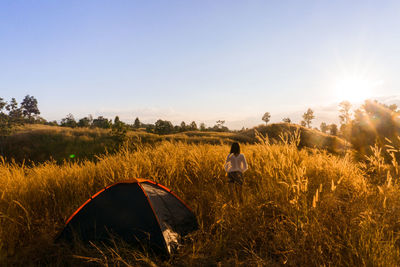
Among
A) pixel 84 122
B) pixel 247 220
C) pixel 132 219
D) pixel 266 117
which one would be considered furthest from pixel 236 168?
pixel 266 117

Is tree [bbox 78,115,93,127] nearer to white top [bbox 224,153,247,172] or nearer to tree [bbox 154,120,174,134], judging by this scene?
tree [bbox 154,120,174,134]

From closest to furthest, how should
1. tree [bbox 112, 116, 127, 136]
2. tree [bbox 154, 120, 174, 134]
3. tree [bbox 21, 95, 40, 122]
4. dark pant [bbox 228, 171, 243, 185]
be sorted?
1. dark pant [bbox 228, 171, 243, 185]
2. tree [bbox 112, 116, 127, 136]
3. tree [bbox 154, 120, 174, 134]
4. tree [bbox 21, 95, 40, 122]

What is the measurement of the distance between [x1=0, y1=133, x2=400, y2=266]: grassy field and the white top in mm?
623

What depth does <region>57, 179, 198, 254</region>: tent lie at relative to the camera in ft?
14.4

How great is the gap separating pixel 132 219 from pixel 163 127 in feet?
165

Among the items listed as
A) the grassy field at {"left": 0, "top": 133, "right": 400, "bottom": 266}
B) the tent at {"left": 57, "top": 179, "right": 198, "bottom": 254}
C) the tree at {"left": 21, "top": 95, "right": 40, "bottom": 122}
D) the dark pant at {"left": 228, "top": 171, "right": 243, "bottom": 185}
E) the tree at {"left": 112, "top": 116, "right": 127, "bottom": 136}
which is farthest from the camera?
the tree at {"left": 21, "top": 95, "right": 40, "bottom": 122}

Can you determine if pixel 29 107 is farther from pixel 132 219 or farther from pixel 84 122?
pixel 132 219

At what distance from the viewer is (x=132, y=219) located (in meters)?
4.55

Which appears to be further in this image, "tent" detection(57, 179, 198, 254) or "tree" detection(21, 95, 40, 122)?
"tree" detection(21, 95, 40, 122)

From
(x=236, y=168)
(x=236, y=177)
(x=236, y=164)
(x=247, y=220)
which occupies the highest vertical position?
(x=236, y=164)

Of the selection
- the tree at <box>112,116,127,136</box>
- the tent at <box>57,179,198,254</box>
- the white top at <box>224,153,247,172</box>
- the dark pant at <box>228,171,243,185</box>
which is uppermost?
the tree at <box>112,116,127,136</box>

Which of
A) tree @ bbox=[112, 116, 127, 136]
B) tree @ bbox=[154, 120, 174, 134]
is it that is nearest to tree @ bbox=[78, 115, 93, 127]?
tree @ bbox=[154, 120, 174, 134]

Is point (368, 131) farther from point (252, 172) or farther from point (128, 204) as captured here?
point (128, 204)

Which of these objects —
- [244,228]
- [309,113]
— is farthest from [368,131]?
[244,228]
